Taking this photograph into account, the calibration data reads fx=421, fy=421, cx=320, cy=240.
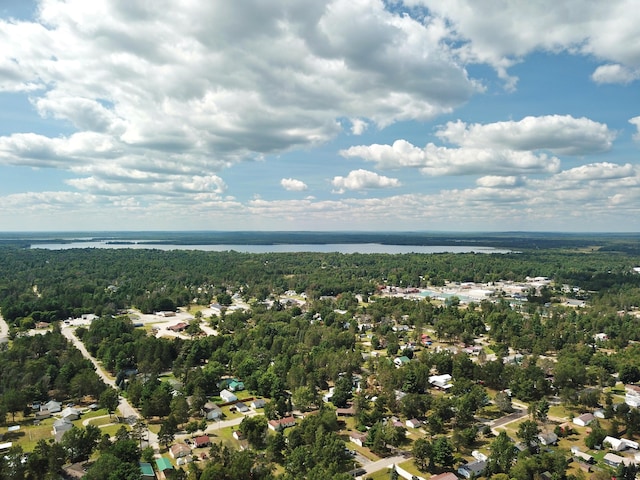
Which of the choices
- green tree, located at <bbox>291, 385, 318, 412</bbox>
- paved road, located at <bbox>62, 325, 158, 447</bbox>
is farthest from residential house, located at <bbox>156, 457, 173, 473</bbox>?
green tree, located at <bbox>291, 385, 318, 412</bbox>

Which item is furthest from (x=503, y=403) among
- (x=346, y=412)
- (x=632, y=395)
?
(x=632, y=395)

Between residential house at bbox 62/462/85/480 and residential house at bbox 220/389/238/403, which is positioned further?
residential house at bbox 220/389/238/403

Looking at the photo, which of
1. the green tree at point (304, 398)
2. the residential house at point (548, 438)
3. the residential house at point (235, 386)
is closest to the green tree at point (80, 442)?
the residential house at point (235, 386)

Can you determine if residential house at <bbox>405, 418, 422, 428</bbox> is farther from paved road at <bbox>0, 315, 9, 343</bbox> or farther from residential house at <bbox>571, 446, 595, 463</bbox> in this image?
paved road at <bbox>0, 315, 9, 343</bbox>

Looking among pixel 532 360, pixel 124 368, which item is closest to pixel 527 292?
pixel 532 360

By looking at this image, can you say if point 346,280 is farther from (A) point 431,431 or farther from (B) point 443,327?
(A) point 431,431

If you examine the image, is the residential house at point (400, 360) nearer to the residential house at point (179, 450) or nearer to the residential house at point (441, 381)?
the residential house at point (441, 381)

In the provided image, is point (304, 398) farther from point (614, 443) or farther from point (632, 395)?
point (632, 395)
